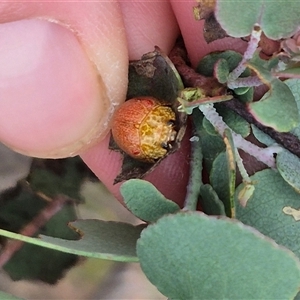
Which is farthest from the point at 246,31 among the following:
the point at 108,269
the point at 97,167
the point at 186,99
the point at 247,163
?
the point at 108,269

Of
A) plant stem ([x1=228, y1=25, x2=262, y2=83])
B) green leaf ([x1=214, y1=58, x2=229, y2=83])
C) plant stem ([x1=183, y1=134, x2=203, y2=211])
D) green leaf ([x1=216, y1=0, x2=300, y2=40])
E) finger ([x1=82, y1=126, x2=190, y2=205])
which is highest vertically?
green leaf ([x1=216, y1=0, x2=300, y2=40])

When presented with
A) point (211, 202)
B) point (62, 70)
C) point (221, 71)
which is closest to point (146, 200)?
point (211, 202)

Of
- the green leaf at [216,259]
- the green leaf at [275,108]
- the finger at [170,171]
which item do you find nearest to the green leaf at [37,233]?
the finger at [170,171]

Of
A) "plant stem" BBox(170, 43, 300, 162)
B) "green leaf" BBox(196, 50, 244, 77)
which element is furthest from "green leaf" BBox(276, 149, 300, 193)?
"green leaf" BBox(196, 50, 244, 77)

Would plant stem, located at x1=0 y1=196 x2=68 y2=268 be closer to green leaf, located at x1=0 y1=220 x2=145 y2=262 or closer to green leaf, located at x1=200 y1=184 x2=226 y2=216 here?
green leaf, located at x1=0 y1=220 x2=145 y2=262

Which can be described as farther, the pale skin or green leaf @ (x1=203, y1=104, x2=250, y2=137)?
the pale skin

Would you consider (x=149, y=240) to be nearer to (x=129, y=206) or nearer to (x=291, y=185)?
(x=129, y=206)

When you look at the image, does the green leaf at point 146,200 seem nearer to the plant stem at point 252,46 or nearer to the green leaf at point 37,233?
the plant stem at point 252,46
